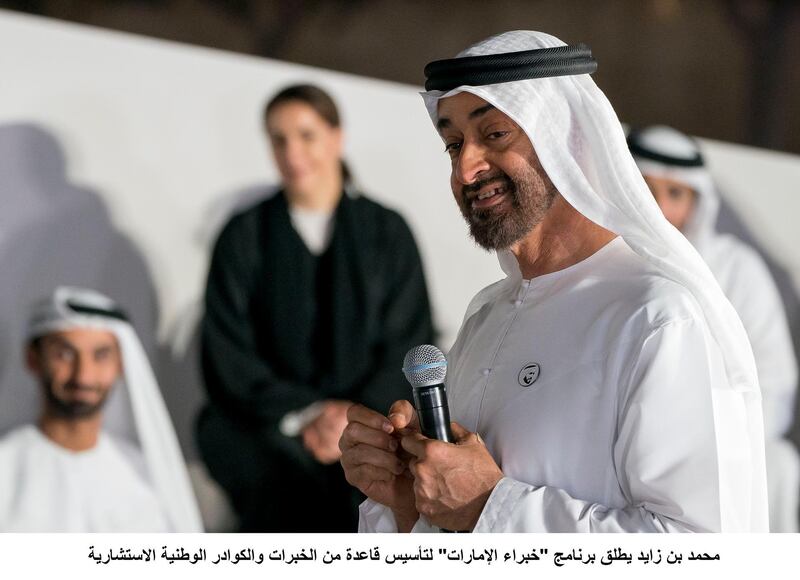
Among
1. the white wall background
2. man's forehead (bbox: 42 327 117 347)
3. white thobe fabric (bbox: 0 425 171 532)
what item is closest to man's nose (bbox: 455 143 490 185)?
the white wall background

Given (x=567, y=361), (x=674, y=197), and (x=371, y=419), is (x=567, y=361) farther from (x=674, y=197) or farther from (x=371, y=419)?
(x=674, y=197)

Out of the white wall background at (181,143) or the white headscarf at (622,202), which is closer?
the white headscarf at (622,202)

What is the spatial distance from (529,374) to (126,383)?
418cm

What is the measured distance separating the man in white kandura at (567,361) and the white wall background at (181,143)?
3.70 m

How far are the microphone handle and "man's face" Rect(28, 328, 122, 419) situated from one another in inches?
168

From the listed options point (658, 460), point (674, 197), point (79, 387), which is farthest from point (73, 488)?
point (658, 460)

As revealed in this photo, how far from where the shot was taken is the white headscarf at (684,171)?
20.1 feet

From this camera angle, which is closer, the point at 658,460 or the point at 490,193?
the point at 658,460

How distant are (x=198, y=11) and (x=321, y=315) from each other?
1919 mm

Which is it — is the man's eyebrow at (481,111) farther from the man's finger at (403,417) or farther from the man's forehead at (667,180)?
the man's forehead at (667,180)

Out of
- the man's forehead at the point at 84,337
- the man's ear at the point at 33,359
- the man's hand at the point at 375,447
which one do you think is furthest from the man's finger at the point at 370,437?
the man's ear at the point at 33,359

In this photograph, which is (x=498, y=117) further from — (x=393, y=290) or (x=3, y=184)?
(x=3, y=184)

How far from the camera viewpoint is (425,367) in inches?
74.7

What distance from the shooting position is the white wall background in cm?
Result: 589
